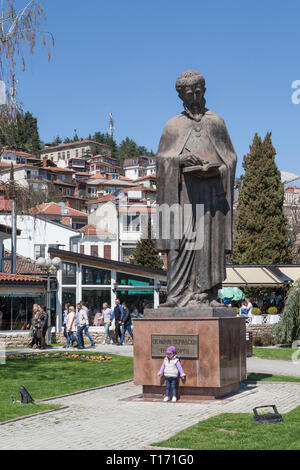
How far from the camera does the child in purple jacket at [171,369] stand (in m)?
10.8

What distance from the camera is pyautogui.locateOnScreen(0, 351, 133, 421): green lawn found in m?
11.6

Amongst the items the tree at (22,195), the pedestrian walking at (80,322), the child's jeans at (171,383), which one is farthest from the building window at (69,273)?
the child's jeans at (171,383)

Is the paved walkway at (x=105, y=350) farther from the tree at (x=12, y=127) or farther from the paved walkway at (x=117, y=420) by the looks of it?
the paved walkway at (x=117, y=420)

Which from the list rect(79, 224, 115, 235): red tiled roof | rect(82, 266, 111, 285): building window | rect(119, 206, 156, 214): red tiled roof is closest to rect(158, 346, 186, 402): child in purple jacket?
rect(82, 266, 111, 285): building window

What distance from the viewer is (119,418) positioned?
955cm

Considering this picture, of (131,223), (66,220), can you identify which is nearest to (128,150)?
(66,220)

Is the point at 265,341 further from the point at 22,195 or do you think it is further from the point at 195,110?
the point at 195,110

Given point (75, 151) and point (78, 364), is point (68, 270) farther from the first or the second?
point (75, 151)

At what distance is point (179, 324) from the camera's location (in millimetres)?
11000

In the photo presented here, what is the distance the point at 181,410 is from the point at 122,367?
7990 mm

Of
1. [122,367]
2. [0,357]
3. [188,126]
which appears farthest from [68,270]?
[188,126]

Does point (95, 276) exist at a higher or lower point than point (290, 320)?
higher

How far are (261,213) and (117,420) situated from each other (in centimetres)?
4181

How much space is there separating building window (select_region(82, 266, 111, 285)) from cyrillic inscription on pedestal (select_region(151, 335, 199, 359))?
68.6 feet
